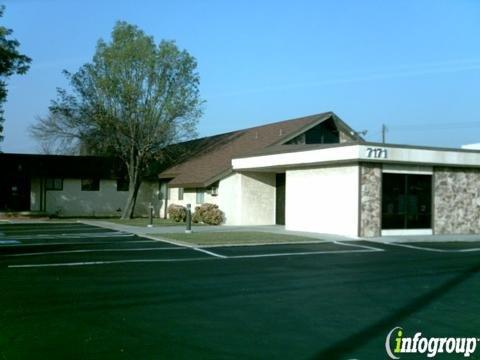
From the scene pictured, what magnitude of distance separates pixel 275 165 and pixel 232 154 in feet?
22.5

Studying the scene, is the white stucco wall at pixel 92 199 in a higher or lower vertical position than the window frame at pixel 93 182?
lower

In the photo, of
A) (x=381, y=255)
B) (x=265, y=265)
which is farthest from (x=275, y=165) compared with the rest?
(x=265, y=265)

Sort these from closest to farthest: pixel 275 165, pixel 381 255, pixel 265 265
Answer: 1. pixel 265 265
2. pixel 381 255
3. pixel 275 165

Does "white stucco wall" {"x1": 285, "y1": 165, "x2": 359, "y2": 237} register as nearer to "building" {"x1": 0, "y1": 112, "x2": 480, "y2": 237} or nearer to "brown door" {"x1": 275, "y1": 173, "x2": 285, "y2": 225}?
"building" {"x1": 0, "y1": 112, "x2": 480, "y2": 237}

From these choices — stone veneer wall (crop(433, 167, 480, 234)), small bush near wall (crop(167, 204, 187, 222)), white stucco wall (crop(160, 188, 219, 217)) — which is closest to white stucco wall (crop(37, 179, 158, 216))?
white stucco wall (crop(160, 188, 219, 217))

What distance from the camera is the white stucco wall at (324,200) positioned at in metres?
22.0

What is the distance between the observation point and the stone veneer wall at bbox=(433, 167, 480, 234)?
23516mm

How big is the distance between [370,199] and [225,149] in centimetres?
1431

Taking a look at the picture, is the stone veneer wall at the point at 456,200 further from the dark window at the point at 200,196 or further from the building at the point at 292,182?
the dark window at the point at 200,196

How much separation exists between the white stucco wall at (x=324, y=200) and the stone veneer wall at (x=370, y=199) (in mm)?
220

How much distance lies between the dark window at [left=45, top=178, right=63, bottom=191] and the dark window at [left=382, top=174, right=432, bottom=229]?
78.6 feet

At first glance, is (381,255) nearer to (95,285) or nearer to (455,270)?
(455,270)

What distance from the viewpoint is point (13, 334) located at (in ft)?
23.4

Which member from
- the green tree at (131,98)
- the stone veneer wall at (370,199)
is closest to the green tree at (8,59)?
the green tree at (131,98)
